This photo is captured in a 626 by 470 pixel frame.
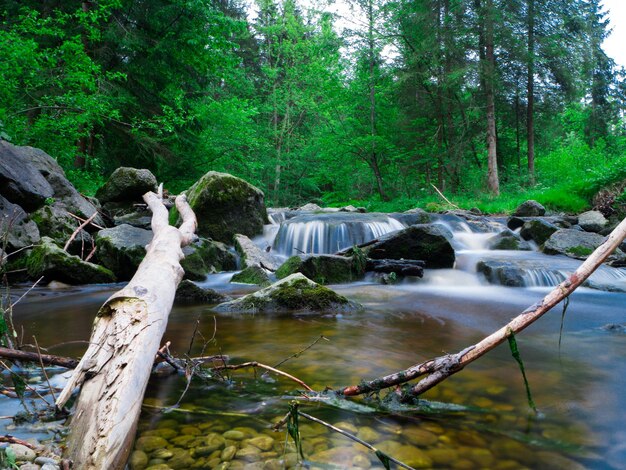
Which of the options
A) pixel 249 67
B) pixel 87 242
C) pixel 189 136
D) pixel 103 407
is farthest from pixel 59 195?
pixel 249 67

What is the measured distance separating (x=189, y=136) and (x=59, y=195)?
813cm

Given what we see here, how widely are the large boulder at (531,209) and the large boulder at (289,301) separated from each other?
39.0ft

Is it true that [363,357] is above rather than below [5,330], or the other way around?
below

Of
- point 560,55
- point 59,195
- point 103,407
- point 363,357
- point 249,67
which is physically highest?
point 249,67

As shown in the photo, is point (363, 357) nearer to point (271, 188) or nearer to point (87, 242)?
point (87, 242)

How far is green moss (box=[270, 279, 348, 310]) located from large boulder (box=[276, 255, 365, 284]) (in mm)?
1930

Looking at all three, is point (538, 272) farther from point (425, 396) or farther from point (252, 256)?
point (425, 396)

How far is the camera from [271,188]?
31.8 metres

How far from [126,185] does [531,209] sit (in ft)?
44.3

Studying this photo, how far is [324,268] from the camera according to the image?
26.4ft

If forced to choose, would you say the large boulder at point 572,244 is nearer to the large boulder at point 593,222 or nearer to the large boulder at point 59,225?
the large boulder at point 593,222

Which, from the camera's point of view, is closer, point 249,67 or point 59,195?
point 59,195

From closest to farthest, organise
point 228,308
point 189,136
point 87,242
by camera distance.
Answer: point 228,308 → point 87,242 → point 189,136

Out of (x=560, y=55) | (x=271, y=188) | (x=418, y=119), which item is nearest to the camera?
(x=560, y=55)
